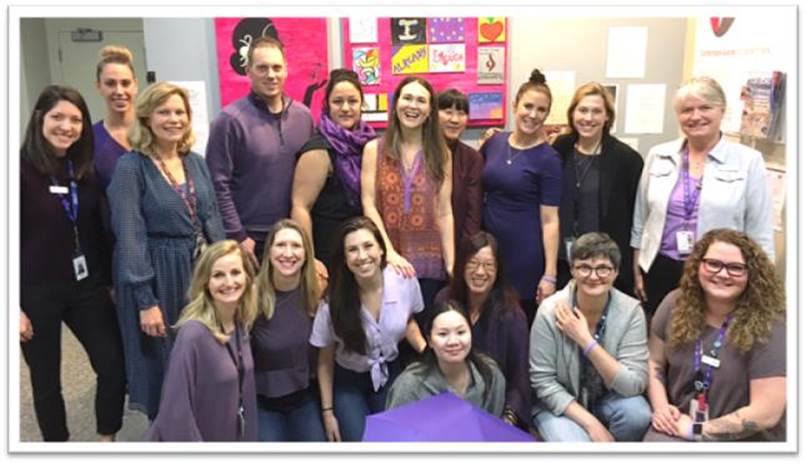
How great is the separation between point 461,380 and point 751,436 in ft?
2.94

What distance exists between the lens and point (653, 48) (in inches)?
132

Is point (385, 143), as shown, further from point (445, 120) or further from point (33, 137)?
point (33, 137)

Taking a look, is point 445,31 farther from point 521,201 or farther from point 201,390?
point 201,390

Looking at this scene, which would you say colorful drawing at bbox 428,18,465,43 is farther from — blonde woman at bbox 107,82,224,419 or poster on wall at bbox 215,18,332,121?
blonde woman at bbox 107,82,224,419

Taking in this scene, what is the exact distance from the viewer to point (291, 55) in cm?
325

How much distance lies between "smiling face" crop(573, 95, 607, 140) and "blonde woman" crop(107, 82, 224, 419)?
4.72 feet

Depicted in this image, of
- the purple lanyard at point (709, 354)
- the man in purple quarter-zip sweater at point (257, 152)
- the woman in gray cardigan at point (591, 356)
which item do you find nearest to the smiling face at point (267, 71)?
the man in purple quarter-zip sweater at point (257, 152)

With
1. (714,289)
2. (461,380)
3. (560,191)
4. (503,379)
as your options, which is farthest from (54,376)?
(714,289)

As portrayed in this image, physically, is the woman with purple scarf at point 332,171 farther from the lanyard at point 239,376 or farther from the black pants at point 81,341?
the black pants at point 81,341

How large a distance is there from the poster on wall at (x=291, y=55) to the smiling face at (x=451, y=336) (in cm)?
168

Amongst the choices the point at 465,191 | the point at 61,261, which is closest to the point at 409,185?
the point at 465,191

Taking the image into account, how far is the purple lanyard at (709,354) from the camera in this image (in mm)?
1971

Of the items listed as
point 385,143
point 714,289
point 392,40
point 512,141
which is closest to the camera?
point 714,289

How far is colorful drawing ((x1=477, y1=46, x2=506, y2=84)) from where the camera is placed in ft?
11.0
